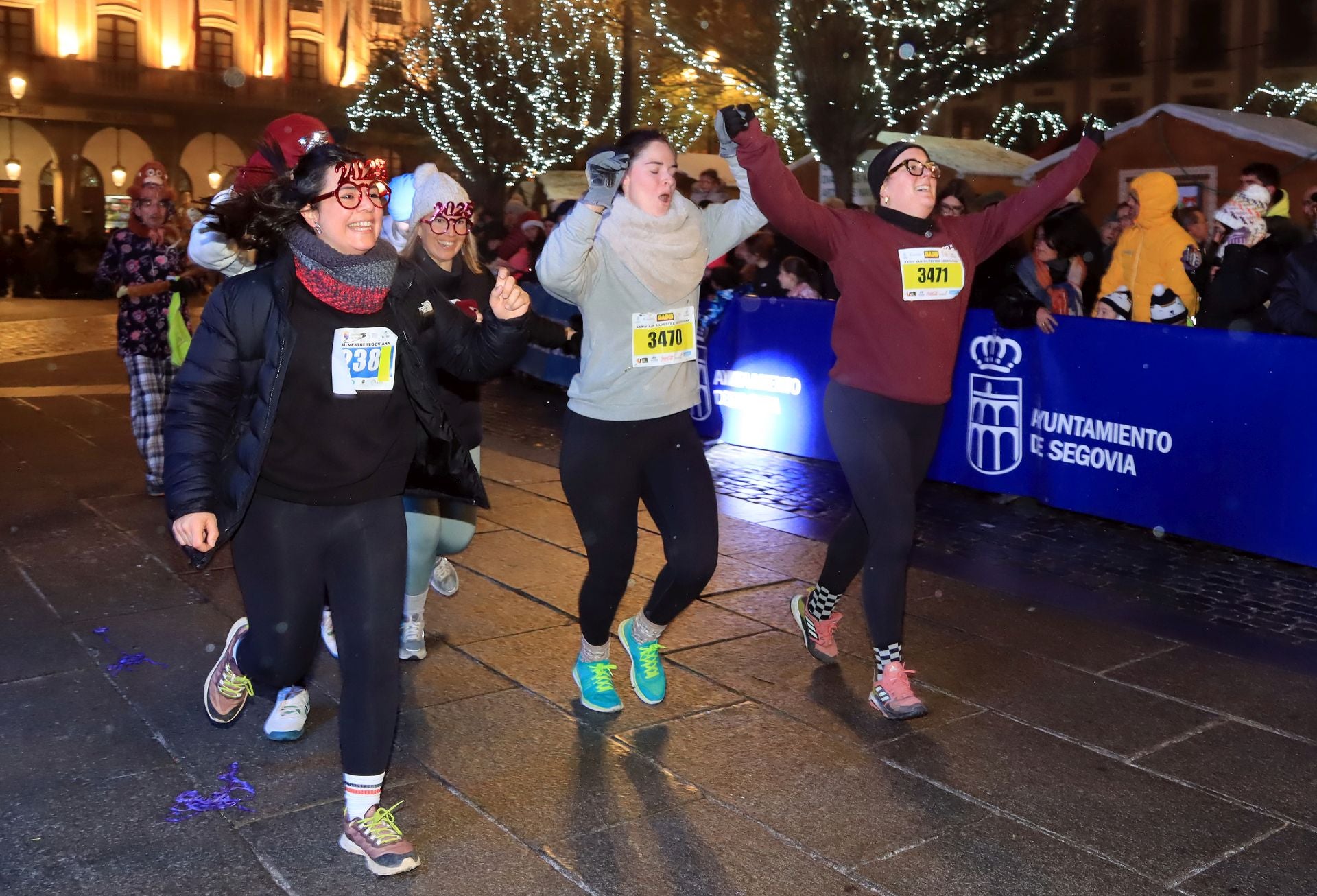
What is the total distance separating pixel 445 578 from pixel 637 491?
6.08 ft

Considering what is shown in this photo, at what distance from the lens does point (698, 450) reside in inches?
178

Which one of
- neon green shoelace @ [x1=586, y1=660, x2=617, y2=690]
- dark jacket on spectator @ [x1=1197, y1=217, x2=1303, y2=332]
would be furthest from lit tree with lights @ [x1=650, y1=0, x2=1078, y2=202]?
neon green shoelace @ [x1=586, y1=660, x2=617, y2=690]

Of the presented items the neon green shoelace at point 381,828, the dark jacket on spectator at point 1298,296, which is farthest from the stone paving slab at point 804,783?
the dark jacket on spectator at point 1298,296

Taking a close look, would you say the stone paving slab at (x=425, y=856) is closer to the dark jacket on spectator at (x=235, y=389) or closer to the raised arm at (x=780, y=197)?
the dark jacket on spectator at (x=235, y=389)

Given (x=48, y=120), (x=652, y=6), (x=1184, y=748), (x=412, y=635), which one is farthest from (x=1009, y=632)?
(x=48, y=120)

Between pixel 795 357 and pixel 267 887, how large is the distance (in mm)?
7080

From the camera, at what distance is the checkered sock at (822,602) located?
5.23 m

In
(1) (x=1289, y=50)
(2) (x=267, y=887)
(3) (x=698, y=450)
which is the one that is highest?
(1) (x=1289, y=50)

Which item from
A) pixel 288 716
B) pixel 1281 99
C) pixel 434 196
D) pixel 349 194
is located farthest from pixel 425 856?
pixel 1281 99

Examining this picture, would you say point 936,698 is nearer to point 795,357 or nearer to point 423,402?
point 423,402

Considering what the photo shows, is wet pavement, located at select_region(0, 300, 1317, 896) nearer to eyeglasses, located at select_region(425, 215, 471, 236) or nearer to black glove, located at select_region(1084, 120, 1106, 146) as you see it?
eyeglasses, located at select_region(425, 215, 471, 236)

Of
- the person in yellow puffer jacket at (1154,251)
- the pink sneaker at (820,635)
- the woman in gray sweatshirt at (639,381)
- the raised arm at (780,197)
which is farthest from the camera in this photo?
the person in yellow puffer jacket at (1154,251)

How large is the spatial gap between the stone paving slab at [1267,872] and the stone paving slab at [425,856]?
1687 millimetres

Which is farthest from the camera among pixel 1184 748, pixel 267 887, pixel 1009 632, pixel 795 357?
pixel 795 357
